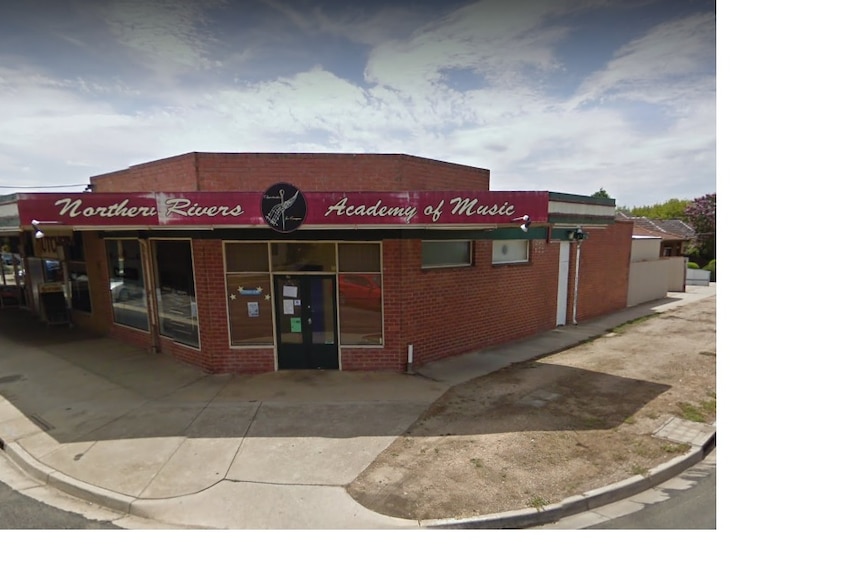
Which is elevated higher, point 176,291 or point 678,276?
point 176,291

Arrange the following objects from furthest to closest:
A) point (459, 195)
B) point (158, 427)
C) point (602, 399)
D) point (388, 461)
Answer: point (602, 399), point (459, 195), point (158, 427), point (388, 461)

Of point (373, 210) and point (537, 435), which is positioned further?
point (373, 210)

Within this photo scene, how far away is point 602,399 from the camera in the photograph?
699cm

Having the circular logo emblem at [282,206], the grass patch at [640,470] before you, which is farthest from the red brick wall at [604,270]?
the circular logo emblem at [282,206]

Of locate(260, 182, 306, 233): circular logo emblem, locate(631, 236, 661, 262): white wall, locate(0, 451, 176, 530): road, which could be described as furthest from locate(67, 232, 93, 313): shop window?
locate(631, 236, 661, 262): white wall

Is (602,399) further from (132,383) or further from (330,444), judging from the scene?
(132,383)

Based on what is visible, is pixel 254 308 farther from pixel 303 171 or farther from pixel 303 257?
pixel 303 171

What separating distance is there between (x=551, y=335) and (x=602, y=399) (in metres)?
4.78

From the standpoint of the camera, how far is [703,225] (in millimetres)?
34812

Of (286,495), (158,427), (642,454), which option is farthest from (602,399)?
(158,427)

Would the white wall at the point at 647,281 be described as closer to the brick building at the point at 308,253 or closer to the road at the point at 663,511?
the brick building at the point at 308,253

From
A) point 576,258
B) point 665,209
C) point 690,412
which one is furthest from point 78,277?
point 665,209

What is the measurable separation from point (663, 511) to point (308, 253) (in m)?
6.69

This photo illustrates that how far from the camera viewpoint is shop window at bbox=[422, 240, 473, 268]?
27.8ft
